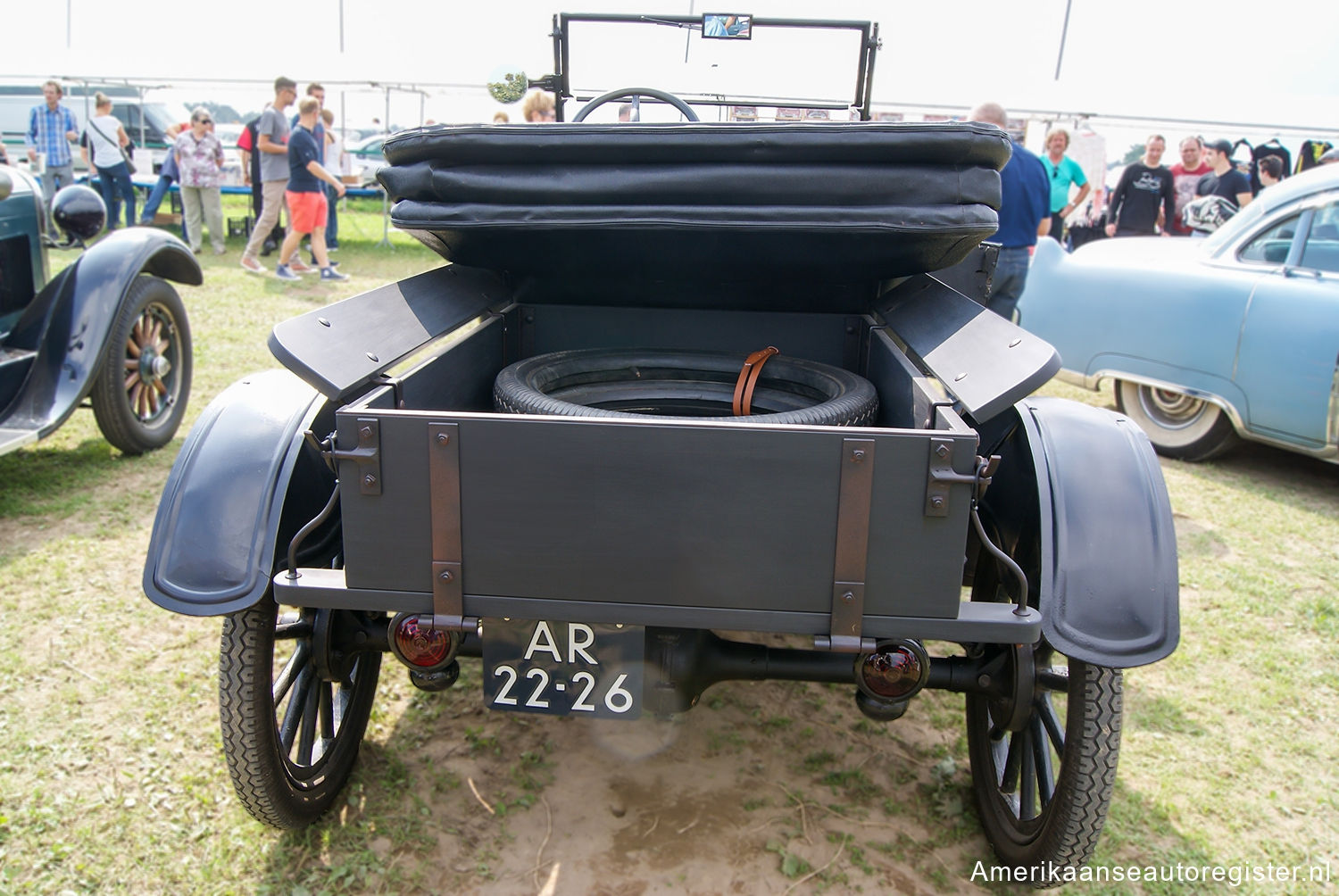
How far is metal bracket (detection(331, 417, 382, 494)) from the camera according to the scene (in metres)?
1.65

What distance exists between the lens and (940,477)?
1.59m

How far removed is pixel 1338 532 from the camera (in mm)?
4613

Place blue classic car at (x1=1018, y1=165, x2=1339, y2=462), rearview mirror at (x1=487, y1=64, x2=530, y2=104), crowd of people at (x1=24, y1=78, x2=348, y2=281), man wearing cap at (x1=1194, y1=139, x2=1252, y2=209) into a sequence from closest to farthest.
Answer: rearview mirror at (x1=487, y1=64, x2=530, y2=104), blue classic car at (x1=1018, y1=165, x2=1339, y2=462), man wearing cap at (x1=1194, y1=139, x2=1252, y2=209), crowd of people at (x1=24, y1=78, x2=348, y2=281)

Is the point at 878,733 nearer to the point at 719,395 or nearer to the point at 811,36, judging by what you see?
the point at 719,395

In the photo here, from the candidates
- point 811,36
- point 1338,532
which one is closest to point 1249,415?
point 1338,532

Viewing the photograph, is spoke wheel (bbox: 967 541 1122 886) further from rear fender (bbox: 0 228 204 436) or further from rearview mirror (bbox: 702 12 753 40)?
rear fender (bbox: 0 228 204 436)

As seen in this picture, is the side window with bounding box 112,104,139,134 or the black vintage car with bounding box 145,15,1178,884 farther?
the side window with bounding box 112,104,139,134

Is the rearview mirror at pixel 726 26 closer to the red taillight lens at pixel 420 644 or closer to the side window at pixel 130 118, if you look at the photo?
the red taillight lens at pixel 420 644

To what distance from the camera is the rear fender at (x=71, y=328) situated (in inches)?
159

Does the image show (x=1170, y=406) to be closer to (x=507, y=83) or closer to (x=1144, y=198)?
(x=1144, y=198)

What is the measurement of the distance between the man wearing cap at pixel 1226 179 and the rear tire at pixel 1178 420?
151 inches

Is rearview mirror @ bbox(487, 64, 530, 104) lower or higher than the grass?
higher

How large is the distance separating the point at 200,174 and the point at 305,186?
107 inches

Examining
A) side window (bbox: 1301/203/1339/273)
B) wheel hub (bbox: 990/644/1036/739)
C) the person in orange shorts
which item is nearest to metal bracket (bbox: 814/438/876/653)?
wheel hub (bbox: 990/644/1036/739)
